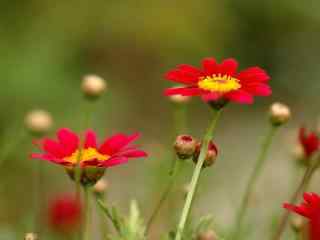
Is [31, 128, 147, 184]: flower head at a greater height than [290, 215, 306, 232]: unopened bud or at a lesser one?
greater

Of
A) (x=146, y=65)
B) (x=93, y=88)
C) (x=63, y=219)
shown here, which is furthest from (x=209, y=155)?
(x=146, y=65)

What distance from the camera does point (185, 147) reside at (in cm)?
93

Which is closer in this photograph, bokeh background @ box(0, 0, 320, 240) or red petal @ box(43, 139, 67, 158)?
red petal @ box(43, 139, 67, 158)

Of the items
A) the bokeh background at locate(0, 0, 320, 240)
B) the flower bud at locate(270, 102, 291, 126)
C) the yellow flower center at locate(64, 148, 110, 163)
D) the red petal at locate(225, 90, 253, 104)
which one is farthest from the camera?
the bokeh background at locate(0, 0, 320, 240)

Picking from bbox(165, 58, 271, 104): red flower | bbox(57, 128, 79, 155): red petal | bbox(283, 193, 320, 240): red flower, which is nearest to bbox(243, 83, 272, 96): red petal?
bbox(165, 58, 271, 104): red flower

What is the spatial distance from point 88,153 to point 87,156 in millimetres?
12

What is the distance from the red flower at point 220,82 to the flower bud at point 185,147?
0.06 meters

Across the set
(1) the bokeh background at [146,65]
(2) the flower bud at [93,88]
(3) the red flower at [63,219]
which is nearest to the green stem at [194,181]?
(2) the flower bud at [93,88]

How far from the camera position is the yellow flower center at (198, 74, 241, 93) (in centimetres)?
94

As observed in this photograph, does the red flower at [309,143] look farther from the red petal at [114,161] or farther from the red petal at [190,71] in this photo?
the red petal at [114,161]

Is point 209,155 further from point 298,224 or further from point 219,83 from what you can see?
point 298,224

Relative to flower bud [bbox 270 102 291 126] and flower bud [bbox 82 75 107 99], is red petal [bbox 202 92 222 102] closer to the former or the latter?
flower bud [bbox 270 102 291 126]

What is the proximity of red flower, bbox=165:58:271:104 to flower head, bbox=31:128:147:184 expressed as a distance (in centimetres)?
9

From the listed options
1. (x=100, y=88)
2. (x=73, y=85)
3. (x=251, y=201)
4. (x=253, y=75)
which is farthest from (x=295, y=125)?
(x=253, y=75)
